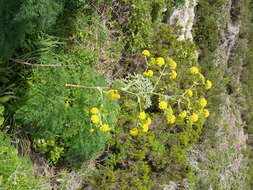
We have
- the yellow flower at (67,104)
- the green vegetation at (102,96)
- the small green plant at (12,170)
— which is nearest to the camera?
the small green plant at (12,170)

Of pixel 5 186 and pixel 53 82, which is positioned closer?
pixel 5 186

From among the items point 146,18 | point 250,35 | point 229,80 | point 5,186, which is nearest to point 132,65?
point 146,18

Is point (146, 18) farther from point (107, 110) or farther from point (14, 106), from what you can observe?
point (14, 106)

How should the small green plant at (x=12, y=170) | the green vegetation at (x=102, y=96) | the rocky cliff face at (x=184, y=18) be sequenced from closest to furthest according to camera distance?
the small green plant at (x=12, y=170) < the green vegetation at (x=102, y=96) < the rocky cliff face at (x=184, y=18)

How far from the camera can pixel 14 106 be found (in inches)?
136

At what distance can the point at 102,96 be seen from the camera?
11.1ft

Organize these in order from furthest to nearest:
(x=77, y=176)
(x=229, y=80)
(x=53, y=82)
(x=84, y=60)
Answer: (x=229, y=80)
(x=77, y=176)
(x=84, y=60)
(x=53, y=82)

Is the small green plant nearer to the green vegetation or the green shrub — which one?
the green vegetation

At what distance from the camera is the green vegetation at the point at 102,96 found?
10.8 ft

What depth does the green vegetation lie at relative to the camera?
3285 millimetres

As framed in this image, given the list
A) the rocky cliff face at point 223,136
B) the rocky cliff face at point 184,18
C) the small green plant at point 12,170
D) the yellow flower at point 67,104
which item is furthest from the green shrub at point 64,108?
the rocky cliff face at point 223,136

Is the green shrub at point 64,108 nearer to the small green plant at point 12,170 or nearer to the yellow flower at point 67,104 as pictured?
the yellow flower at point 67,104

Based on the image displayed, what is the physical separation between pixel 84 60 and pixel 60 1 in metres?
0.94

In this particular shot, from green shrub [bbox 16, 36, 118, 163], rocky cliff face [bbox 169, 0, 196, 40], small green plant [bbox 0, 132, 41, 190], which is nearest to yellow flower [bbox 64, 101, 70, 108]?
green shrub [bbox 16, 36, 118, 163]
